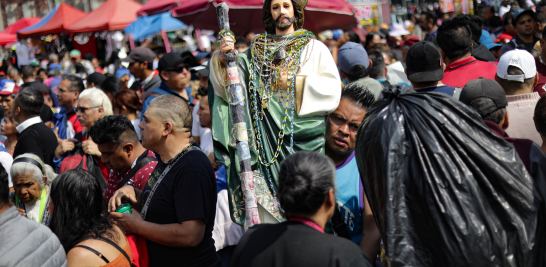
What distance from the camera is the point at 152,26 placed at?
13.5 m

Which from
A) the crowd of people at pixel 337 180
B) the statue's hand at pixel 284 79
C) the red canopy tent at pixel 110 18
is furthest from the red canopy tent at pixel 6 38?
the statue's hand at pixel 284 79

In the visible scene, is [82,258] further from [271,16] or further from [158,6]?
[158,6]

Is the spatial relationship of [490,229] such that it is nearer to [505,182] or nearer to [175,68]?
[505,182]

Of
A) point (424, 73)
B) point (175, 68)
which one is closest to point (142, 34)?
point (175, 68)

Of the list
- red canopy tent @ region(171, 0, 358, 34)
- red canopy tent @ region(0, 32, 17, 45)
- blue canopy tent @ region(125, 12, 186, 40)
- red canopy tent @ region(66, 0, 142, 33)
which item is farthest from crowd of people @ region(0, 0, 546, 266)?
red canopy tent @ region(0, 32, 17, 45)

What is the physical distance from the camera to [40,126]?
17.6 feet

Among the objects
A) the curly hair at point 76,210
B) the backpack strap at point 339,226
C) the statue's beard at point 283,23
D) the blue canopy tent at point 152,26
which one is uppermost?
the blue canopy tent at point 152,26

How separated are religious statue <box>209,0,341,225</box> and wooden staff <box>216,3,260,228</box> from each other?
15cm

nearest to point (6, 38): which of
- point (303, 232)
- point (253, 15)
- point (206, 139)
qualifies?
point (253, 15)

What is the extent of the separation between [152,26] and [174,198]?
11.5 meters

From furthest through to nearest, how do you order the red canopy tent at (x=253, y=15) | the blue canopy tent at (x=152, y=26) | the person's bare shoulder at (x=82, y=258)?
1. the blue canopy tent at (x=152, y=26)
2. the red canopy tent at (x=253, y=15)
3. the person's bare shoulder at (x=82, y=258)

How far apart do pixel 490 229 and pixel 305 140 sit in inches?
55.2

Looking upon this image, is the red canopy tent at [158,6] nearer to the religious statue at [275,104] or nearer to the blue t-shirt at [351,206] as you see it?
the religious statue at [275,104]

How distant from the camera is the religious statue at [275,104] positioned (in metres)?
3.04
